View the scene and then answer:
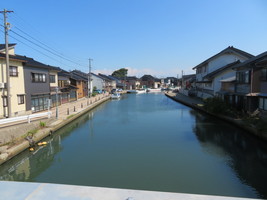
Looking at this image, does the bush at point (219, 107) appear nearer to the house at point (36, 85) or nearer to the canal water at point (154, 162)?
the canal water at point (154, 162)

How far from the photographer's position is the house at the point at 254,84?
14.2 m

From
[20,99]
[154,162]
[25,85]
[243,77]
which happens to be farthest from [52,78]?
[243,77]

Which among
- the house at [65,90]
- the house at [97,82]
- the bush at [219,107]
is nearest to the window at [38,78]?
the house at [65,90]

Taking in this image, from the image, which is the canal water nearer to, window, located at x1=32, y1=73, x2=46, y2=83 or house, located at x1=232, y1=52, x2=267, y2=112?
house, located at x1=232, y1=52, x2=267, y2=112

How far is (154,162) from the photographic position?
9188 mm

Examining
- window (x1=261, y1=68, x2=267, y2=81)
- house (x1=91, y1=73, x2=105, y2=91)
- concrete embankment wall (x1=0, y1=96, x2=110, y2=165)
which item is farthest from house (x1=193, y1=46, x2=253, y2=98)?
house (x1=91, y1=73, x2=105, y2=91)

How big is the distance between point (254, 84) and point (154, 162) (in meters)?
11.3

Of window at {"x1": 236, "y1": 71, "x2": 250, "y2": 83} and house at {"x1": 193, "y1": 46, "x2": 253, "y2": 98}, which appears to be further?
house at {"x1": 193, "y1": 46, "x2": 253, "y2": 98}

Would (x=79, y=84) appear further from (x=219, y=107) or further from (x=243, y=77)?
(x=243, y=77)

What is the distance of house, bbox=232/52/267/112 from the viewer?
1424 centimetres

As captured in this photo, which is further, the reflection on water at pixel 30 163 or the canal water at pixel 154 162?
the reflection on water at pixel 30 163

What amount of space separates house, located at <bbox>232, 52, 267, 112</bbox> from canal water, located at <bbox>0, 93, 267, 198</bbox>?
9.76 feet

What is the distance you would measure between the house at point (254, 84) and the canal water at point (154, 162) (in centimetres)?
297

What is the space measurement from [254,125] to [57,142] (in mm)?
13496
